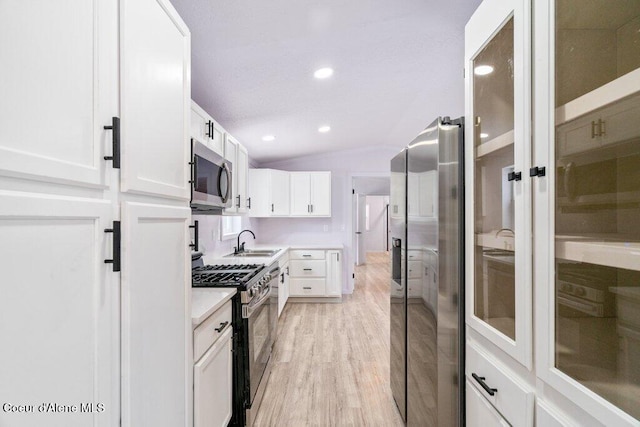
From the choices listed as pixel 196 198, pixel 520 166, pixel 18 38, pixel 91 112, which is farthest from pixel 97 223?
pixel 520 166

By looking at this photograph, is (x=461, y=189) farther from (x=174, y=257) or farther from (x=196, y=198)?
(x=196, y=198)

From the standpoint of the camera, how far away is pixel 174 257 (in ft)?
3.72

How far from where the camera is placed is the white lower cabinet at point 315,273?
4.99 m

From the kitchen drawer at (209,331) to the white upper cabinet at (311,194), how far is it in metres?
3.52

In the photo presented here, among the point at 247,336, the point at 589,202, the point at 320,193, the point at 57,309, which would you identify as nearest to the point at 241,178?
the point at 247,336

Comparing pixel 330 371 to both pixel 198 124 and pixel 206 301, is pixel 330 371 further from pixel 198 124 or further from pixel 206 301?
pixel 198 124

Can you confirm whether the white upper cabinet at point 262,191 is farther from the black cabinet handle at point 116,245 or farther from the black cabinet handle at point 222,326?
the black cabinet handle at point 116,245

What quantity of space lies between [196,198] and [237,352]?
38.2 inches

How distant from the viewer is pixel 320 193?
5.27 meters

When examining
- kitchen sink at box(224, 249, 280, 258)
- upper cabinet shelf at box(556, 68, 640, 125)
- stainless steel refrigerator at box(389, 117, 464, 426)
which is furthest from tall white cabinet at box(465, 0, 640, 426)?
kitchen sink at box(224, 249, 280, 258)

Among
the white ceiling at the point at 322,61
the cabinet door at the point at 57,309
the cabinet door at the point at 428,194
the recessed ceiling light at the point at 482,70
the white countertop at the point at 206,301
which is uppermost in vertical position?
the white ceiling at the point at 322,61

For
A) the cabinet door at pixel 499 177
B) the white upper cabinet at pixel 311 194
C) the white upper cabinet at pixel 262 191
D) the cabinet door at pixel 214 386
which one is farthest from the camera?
the white upper cabinet at pixel 311 194

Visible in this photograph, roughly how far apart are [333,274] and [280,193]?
1.58m

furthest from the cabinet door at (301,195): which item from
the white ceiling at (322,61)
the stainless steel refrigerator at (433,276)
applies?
the stainless steel refrigerator at (433,276)
